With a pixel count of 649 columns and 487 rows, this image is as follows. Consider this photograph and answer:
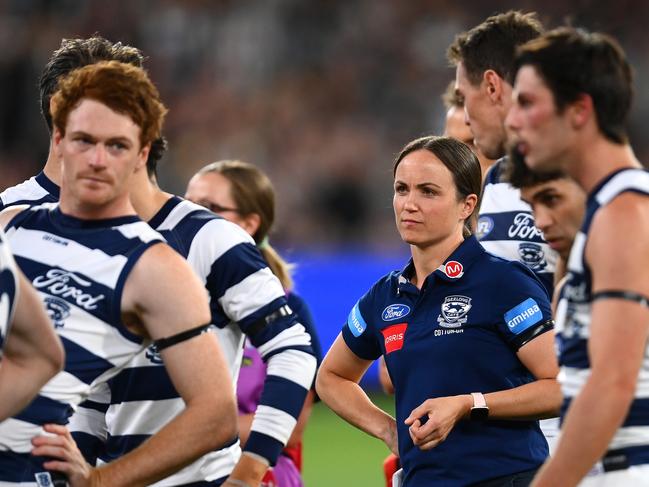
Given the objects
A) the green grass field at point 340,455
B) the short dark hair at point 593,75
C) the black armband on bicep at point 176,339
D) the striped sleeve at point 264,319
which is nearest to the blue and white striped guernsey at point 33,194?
the striped sleeve at point 264,319

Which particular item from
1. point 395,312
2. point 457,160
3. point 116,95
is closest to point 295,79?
point 457,160

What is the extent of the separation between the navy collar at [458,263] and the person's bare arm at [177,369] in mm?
1071

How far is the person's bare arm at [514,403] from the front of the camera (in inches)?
160

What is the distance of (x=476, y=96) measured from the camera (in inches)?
198

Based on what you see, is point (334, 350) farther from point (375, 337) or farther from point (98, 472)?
point (98, 472)

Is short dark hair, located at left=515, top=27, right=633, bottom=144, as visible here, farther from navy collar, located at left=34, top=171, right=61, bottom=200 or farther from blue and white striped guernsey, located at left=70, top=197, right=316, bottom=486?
navy collar, located at left=34, top=171, right=61, bottom=200

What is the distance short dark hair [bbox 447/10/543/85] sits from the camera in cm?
502

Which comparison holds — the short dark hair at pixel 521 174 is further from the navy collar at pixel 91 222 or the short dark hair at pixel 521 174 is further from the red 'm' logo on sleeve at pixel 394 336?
the navy collar at pixel 91 222

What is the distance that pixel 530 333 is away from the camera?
4191 mm

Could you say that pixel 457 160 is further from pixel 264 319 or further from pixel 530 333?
pixel 264 319

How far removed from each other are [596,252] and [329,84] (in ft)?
41.4

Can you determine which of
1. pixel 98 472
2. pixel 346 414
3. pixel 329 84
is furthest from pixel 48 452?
pixel 329 84

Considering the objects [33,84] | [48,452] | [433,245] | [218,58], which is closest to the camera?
[48,452]

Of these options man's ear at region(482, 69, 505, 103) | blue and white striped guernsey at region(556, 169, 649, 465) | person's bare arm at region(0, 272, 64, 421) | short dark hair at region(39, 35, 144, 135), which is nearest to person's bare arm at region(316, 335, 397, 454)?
man's ear at region(482, 69, 505, 103)
